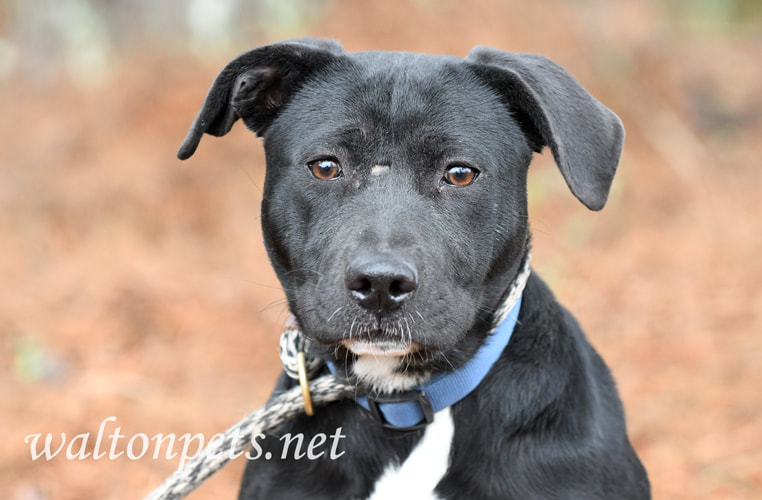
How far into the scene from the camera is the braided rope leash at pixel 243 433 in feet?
9.41

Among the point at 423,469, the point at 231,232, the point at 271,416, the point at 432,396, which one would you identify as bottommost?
the point at 231,232

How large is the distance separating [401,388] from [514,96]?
3.62 ft

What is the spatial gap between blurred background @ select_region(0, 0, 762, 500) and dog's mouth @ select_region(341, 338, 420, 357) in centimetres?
216

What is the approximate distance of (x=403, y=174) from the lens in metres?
2.86

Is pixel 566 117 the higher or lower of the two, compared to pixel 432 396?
higher

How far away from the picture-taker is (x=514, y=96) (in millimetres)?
3010

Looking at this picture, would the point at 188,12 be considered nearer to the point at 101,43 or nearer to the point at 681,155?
the point at 101,43

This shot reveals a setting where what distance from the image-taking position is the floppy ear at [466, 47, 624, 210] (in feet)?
8.87

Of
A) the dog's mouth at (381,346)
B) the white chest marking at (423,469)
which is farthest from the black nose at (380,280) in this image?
the white chest marking at (423,469)

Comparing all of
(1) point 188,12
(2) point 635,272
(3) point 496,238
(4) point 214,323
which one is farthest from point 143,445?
(1) point 188,12

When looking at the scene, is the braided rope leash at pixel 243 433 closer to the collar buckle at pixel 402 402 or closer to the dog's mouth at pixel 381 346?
the collar buckle at pixel 402 402

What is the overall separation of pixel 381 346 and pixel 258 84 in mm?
1117

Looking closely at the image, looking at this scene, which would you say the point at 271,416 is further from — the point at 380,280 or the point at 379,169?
the point at 379,169

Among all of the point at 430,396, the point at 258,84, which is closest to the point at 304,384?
the point at 430,396
